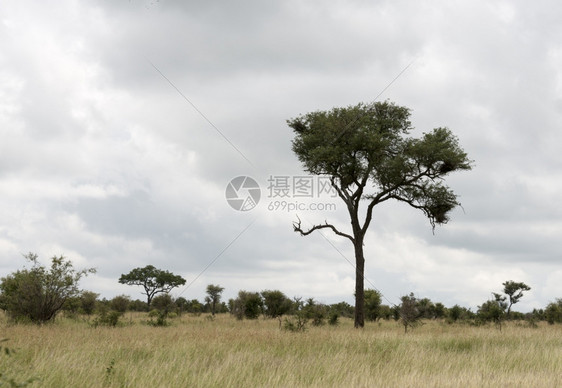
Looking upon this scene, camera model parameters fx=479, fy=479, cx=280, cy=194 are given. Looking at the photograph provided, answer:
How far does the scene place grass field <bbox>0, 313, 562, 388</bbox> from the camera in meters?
8.91

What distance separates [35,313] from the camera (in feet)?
75.3

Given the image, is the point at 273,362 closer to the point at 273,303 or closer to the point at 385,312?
the point at 273,303

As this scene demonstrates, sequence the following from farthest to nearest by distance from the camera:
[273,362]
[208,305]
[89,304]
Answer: [208,305] < [89,304] < [273,362]

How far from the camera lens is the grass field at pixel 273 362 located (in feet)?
29.2

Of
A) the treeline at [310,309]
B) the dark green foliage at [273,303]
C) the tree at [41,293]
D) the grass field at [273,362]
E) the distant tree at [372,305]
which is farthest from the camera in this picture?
the dark green foliage at [273,303]

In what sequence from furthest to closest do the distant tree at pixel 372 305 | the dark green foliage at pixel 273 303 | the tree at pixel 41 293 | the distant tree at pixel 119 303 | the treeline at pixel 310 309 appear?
the distant tree at pixel 119 303
the dark green foliage at pixel 273 303
the distant tree at pixel 372 305
the treeline at pixel 310 309
the tree at pixel 41 293

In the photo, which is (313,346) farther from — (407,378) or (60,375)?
(60,375)

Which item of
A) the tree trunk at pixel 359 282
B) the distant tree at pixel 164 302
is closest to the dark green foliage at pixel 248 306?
the distant tree at pixel 164 302

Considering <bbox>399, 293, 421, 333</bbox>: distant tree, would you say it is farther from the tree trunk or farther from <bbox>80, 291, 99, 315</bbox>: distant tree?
<bbox>80, 291, 99, 315</bbox>: distant tree

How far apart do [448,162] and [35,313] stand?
22136 millimetres

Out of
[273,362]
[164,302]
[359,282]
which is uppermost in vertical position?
[359,282]

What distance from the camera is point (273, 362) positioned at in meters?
10.9

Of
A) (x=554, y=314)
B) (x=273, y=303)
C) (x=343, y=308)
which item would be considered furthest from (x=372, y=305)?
(x=554, y=314)

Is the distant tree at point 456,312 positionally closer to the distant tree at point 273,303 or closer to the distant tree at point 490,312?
the distant tree at point 490,312
